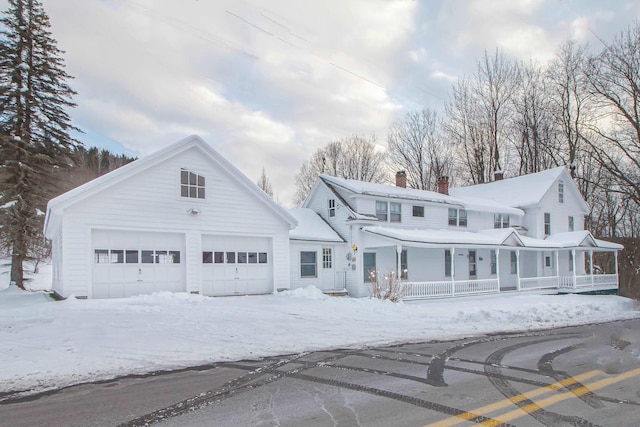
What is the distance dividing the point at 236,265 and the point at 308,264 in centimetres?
447

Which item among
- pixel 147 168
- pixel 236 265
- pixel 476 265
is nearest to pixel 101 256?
pixel 147 168

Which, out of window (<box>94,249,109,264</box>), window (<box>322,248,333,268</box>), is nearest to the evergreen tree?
window (<box>94,249,109,264</box>)

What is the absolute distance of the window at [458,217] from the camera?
27.6 metres

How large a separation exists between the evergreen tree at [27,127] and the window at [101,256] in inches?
346

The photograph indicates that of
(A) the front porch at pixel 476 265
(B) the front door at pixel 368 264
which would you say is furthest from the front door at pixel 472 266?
(B) the front door at pixel 368 264

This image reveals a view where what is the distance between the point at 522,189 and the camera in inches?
1293

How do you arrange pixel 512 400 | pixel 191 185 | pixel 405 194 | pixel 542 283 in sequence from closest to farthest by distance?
1. pixel 512 400
2. pixel 191 185
3. pixel 405 194
4. pixel 542 283

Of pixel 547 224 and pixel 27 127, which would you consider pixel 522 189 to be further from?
pixel 27 127

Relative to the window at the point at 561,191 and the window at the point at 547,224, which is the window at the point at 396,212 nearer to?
the window at the point at 547,224

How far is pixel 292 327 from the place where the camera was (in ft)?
38.8

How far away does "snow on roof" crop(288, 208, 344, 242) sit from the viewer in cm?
2189

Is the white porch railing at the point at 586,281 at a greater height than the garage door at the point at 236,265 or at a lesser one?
lesser

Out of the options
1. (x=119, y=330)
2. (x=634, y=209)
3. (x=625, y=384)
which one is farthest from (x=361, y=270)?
(x=634, y=209)

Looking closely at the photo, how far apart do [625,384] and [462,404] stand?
2.90 m
